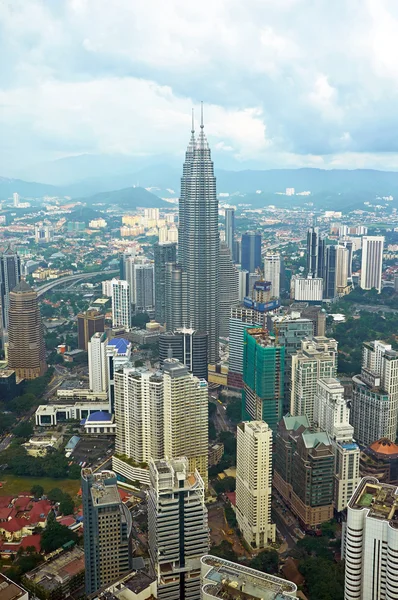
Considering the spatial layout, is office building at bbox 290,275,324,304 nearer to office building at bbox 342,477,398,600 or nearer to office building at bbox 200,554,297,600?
office building at bbox 342,477,398,600

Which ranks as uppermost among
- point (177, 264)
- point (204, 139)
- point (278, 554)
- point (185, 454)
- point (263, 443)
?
point (204, 139)

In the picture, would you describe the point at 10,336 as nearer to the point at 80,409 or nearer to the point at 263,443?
the point at 80,409

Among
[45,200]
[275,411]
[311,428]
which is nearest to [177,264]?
[275,411]

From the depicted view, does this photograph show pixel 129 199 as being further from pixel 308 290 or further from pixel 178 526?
pixel 178 526

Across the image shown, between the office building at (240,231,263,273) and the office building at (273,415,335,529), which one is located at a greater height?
the office building at (240,231,263,273)

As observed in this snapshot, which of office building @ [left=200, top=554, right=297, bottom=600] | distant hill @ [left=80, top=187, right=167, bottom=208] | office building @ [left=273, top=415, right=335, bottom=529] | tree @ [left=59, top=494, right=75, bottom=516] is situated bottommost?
tree @ [left=59, top=494, right=75, bottom=516]

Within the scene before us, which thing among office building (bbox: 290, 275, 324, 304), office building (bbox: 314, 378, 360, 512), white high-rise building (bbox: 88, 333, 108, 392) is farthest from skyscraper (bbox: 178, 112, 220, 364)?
office building (bbox: 314, 378, 360, 512)

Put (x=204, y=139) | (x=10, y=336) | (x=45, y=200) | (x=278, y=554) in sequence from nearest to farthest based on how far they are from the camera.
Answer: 1. (x=278, y=554)
2. (x=10, y=336)
3. (x=204, y=139)
4. (x=45, y=200)
